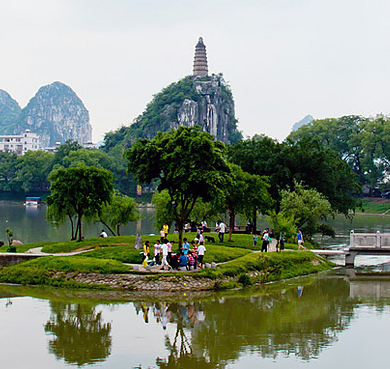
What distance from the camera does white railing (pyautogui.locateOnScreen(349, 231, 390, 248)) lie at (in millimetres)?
39125

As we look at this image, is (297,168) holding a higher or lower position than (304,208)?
higher

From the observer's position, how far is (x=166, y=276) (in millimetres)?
30031

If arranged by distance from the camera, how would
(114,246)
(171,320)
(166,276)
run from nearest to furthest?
(171,320) → (166,276) → (114,246)

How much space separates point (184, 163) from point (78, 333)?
12578 millimetres

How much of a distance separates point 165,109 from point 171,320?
171544 millimetres

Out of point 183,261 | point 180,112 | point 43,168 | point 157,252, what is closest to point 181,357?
point 183,261

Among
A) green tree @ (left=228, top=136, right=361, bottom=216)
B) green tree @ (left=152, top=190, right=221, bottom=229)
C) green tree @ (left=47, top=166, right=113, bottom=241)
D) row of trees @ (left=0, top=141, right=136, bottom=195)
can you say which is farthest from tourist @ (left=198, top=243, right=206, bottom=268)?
row of trees @ (left=0, top=141, right=136, bottom=195)

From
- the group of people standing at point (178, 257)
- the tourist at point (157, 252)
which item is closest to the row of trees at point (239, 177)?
the tourist at point (157, 252)

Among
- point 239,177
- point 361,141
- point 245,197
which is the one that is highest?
point 361,141

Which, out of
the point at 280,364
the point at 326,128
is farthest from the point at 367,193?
the point at 280,364

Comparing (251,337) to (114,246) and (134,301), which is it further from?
(114,246)

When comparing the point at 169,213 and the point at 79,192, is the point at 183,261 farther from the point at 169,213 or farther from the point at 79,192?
the point at 169,213

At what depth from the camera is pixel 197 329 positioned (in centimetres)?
2362

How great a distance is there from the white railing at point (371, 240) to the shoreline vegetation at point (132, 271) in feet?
12.3
